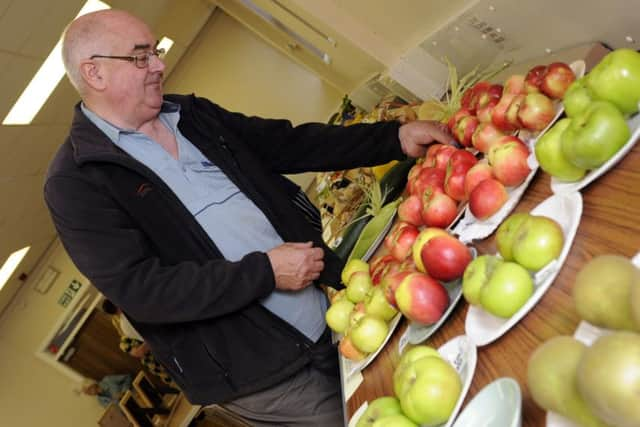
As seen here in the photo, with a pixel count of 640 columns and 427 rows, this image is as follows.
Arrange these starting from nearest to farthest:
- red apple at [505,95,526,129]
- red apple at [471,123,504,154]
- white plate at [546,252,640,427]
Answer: white plate at [546,252,640,427], red apple at [505,95,526,129], red apple at [471,123,504,154]

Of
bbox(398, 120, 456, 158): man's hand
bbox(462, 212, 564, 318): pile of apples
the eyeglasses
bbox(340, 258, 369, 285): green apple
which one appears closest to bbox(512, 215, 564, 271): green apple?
bbox(462, 212, 564, 318): pile of apples

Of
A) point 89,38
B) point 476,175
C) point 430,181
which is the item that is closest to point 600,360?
point 476,175

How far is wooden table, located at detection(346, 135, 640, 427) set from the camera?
31.8 inches

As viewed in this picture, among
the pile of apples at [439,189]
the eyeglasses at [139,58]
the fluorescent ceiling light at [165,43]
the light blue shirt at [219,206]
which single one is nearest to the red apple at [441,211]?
the pile of apples at [439,189]

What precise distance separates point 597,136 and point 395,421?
2.01 feet

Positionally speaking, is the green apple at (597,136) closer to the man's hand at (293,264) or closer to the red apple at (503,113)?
the red apple at (503,113)

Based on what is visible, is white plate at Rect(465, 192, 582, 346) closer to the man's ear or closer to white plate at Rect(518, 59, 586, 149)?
white plate at Rect(518, 59, 586, 149)

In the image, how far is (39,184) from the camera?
421 centimetres

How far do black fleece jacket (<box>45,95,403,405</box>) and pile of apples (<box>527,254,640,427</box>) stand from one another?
985 millimetres

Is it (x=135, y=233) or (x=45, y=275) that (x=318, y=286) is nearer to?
(x=135, y=233)

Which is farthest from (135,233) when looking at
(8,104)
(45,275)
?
(45,275)

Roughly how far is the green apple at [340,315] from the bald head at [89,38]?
1070mm

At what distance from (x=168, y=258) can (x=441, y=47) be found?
132 cm

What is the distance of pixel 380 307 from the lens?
139 cm
